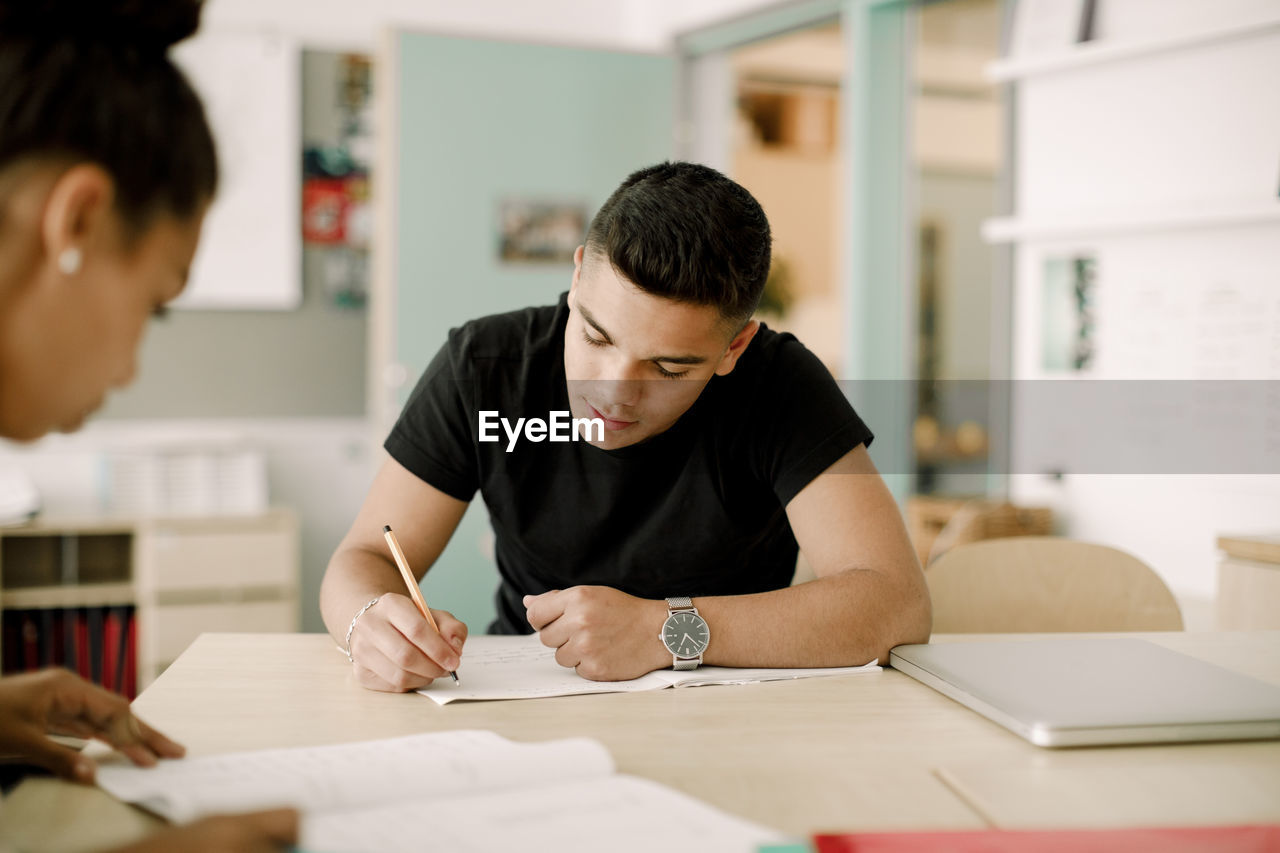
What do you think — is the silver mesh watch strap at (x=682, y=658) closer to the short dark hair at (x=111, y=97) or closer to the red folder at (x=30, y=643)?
the short dark hair at (x=111, y=97)

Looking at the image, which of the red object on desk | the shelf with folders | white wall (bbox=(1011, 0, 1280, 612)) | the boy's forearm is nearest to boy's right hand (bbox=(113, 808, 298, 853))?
the red object on desk

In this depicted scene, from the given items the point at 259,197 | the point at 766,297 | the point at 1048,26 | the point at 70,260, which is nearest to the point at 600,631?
the point at 70,260

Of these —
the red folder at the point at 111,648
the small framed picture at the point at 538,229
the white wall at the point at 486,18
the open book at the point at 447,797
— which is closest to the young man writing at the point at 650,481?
the open book at the point at 447,797

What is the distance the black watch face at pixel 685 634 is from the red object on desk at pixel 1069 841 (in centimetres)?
42

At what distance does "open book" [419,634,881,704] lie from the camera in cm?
104

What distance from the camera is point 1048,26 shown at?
268 cm

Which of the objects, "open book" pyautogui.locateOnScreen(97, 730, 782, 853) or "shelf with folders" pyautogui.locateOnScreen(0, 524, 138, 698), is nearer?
"open book" pyautogui.locateOnScreen(97, 730, 782, 853)

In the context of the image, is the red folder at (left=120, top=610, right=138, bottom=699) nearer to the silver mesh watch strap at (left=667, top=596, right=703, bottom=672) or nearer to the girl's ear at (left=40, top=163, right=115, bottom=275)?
the silver mesh watch strap at (left=667, top=596, right=703, bottom=672)

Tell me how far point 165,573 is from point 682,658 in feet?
7.72

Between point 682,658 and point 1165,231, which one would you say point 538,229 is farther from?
point 682,658

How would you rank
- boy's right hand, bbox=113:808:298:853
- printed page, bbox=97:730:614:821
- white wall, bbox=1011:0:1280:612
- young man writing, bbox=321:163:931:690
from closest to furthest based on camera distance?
boy's right hand, bbox=113:808:298:853, printed page, bbox=97:730:614:821, young man writing, bbox=321:163:931:690, white wall, bbox=1011:0:1280:612

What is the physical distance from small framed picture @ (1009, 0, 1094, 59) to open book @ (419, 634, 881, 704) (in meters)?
2.00

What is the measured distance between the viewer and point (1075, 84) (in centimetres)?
264

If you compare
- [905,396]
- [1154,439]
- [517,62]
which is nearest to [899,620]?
[1154,439]
